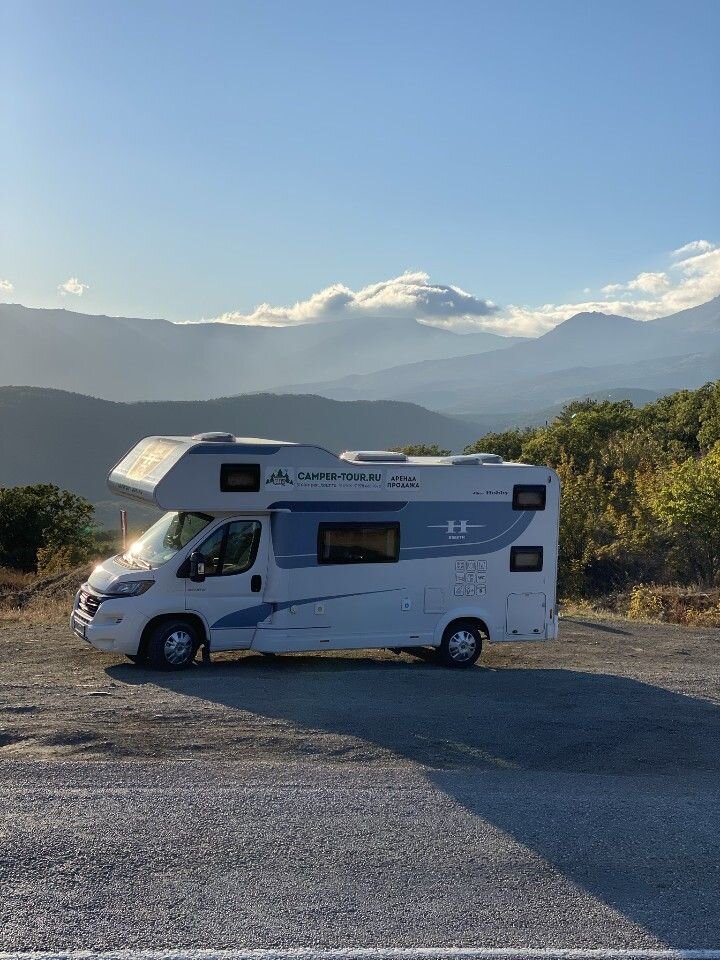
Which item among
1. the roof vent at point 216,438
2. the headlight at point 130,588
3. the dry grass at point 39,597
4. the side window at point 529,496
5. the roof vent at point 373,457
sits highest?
the roof vent at point 216,438

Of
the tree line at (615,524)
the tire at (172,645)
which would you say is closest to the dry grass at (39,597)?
the tree line at (615,524)

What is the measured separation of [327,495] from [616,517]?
783 inches

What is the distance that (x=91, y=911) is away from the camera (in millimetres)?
5980

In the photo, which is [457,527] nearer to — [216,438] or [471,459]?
[471,459]

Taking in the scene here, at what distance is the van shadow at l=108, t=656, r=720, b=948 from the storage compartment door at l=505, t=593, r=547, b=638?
0.59 meters

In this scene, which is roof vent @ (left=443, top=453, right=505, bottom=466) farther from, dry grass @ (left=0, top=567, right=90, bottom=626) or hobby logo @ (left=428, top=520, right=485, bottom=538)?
dry grass @ (left=0, top=567, right=90, bottom=626)

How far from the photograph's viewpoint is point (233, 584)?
43.2ft

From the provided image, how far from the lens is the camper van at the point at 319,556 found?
42.3ft

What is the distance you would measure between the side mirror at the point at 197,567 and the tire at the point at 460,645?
3448mm

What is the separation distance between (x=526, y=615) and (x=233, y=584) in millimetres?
4196

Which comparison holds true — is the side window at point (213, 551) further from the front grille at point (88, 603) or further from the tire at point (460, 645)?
the tire at point (460, 645)

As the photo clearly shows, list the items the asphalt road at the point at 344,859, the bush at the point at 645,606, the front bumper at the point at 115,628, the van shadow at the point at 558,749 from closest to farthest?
the asphalt road at the point at 344,859, the van shadow at the point at 558,749, the front bumper at the point at 115,628, the bush at the point at 645,606

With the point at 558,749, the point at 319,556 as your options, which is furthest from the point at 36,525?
the point at 558,749

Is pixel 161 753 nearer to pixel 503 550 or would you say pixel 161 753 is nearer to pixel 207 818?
pixel 207 818
